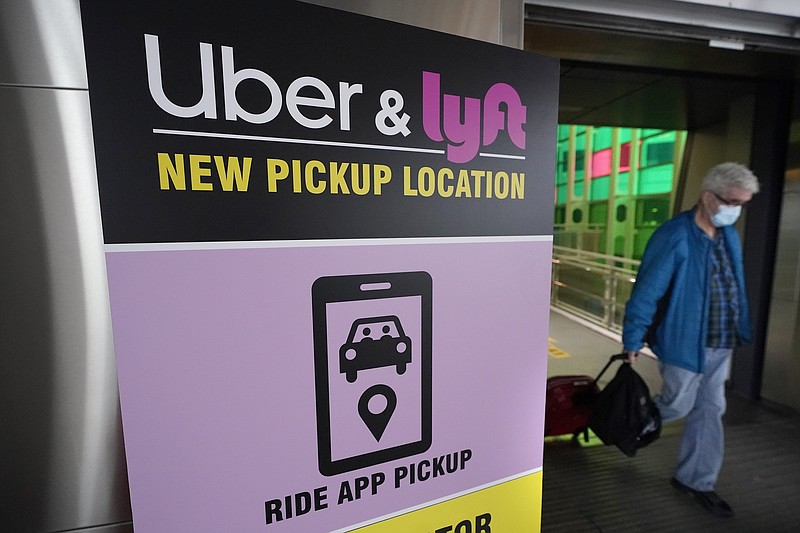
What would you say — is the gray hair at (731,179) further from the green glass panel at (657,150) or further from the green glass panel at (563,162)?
the green glass panel at (563,162)

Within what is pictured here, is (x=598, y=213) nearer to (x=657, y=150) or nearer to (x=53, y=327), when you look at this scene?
(x=657, y=150)

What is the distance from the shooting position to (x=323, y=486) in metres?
0.79

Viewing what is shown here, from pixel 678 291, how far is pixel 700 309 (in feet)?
0.38

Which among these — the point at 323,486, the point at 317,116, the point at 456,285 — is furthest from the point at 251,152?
the point at 323,486

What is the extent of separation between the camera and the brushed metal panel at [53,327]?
841 millimetres

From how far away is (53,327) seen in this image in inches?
34.8

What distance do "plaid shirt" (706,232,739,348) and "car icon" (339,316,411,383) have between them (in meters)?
1.74

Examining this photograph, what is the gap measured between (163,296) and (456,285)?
0.51 m

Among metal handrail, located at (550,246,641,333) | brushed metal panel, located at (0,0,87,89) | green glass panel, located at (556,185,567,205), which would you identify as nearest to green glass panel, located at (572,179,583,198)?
green glass panel, located at (556,185,567,205)

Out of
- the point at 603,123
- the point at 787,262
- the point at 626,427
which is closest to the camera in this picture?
the point at 626,427

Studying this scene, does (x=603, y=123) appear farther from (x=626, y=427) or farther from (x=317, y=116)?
(x=317, y=116)

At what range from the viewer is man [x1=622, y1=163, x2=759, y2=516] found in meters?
1.85

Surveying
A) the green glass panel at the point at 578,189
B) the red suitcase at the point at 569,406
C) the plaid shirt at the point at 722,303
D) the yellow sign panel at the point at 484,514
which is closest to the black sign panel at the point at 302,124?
the yellow sign panel at the point at 484,514

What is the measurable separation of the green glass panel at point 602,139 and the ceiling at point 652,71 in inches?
276
